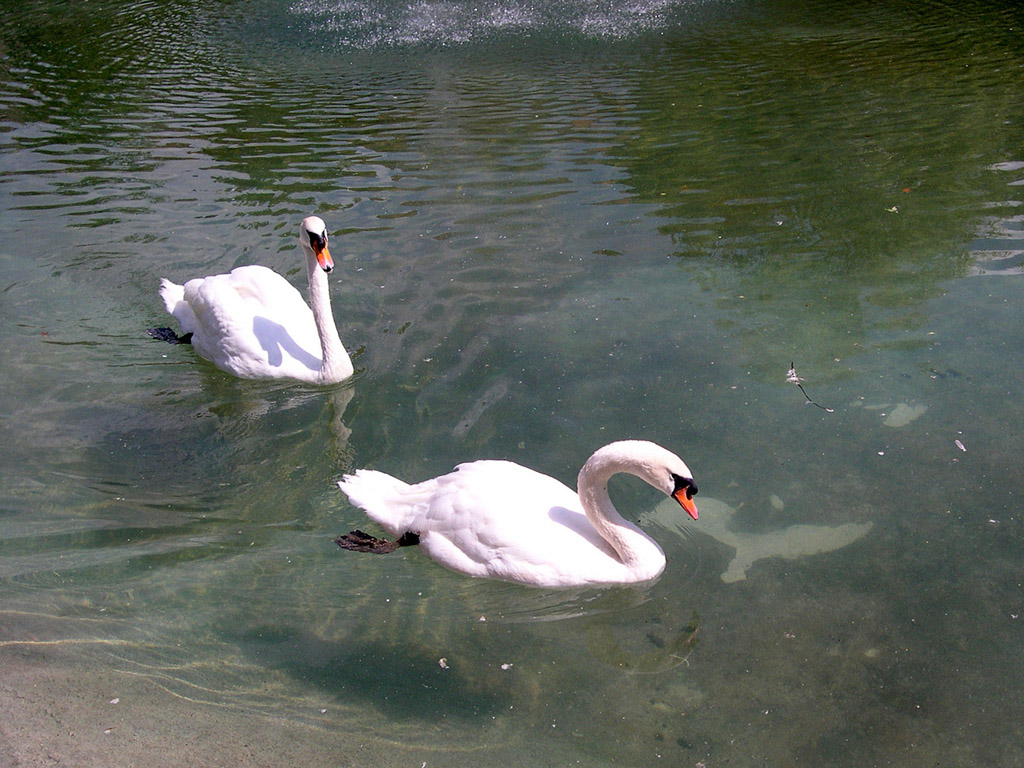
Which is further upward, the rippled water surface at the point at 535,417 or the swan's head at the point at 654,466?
the swan's head at the point at 654,466

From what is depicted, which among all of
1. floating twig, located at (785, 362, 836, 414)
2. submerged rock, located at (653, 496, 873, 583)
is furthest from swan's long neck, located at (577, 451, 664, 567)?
floating twig, located at (785, 362, 836, 414)

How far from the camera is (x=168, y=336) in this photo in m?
7.14

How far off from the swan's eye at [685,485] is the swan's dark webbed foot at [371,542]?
1.35m

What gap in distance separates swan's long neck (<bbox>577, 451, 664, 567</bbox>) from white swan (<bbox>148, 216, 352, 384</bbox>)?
239 centimetres

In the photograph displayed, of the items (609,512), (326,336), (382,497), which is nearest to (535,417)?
(382,497)

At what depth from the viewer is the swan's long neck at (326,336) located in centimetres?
632

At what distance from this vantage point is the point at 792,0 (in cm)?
1717

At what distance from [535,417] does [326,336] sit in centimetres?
153

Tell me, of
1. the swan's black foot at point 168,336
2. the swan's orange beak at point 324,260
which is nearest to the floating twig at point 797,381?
the swan's orange beak at point 324,260

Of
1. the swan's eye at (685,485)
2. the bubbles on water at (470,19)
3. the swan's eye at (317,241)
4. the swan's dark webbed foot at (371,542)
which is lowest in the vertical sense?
the swan's dark webbed foot at (371,542)

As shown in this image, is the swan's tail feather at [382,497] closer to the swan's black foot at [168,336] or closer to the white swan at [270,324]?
the white swan at [270,324]

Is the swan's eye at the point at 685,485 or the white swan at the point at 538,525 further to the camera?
the white swan at the point at 538,525

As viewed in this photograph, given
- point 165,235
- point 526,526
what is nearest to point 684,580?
point 526,526

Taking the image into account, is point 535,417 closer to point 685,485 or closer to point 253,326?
point 685,485
